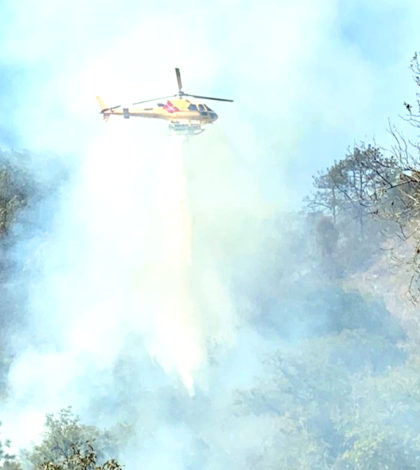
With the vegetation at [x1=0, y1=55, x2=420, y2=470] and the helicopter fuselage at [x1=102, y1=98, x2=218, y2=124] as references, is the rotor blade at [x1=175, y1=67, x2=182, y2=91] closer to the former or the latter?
the helicopter fuselage at [x1=102, y1=98, x2=218, y2=124]

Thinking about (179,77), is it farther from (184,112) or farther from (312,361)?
(312,361)

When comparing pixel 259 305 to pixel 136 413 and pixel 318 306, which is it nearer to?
pixel 318 306

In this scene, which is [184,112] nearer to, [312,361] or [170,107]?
[170,107]

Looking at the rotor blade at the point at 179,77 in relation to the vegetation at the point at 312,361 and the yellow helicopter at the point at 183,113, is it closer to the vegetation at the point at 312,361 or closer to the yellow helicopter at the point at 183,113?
the yellow helicopter at the point at 183,113

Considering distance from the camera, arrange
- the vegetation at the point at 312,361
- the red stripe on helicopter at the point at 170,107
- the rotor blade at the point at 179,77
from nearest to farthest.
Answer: the vegetation at the point at 312,361 → the rotor blade at the point at 179,77 → the red stripe on helicopter at the point at 170,107

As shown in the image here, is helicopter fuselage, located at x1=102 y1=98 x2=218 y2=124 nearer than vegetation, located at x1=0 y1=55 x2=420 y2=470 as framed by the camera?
No

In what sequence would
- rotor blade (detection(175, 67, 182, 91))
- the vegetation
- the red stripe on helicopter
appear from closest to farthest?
the vegetation
rotor blade (detection(175, 67, 182, 91))
the red stripe on helicopter

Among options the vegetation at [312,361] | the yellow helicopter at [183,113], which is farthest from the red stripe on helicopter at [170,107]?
the vegetation at [312,361]

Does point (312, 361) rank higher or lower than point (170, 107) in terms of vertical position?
lower

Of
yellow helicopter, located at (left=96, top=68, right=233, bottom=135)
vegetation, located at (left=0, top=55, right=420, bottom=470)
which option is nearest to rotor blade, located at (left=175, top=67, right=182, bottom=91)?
yellow helicopter, located at (left=96, top=68, right=233, bottom=135)

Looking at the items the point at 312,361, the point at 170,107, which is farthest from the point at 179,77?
the point at 312,361

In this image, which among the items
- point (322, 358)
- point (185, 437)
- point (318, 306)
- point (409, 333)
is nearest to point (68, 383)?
point (185, 437)

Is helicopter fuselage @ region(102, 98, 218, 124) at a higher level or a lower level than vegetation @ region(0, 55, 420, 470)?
higher

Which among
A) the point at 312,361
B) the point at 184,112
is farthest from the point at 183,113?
the point at 312,361
